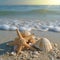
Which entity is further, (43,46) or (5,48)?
(5,48)

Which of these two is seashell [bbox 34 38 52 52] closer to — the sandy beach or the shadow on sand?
A: the sandy beach

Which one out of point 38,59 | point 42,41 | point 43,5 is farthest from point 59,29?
point 43,5

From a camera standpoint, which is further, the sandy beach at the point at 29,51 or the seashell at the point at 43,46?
the seashell at the point at 43,46

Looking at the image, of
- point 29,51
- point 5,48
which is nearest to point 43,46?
point 29,51

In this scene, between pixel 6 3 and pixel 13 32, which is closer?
pixel 13 32

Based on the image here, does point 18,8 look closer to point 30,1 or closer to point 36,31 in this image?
point 30,1

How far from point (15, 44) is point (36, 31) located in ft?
3.85

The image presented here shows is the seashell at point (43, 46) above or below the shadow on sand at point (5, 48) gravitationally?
above

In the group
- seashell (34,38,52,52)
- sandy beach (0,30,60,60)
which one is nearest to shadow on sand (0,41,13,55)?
sandy beach (0,30,60,60)

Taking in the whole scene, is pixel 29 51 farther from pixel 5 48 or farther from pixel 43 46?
pixel 5 48

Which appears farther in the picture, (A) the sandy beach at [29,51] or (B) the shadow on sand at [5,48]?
(B) the shadow on sand at [5,48]

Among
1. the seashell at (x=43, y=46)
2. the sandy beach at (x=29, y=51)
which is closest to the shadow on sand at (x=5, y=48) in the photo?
the sandy beach at (x=29, y=51)

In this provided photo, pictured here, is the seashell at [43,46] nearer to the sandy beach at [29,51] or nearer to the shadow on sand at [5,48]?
the sandy beach at [29,51]

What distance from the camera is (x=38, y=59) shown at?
8.24 ft
